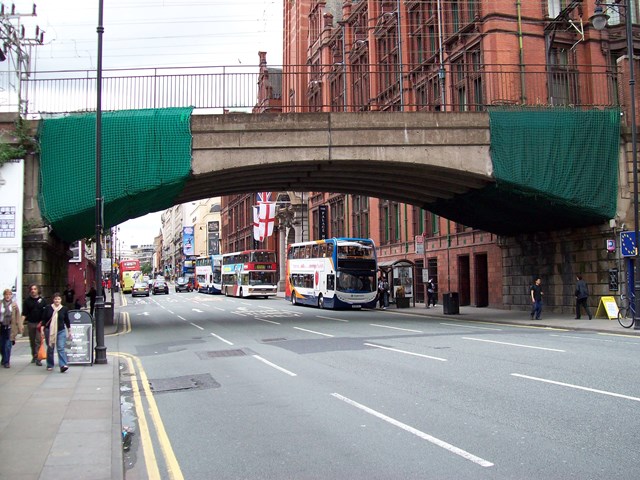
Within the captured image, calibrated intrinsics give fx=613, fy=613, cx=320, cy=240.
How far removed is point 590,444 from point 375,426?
2.46 meters

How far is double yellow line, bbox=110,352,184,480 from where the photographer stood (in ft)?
20.4

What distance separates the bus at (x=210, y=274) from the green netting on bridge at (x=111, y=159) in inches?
1848

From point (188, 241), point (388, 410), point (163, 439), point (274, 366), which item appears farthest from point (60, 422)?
point (188, 241)

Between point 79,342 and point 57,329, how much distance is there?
88 centimetres

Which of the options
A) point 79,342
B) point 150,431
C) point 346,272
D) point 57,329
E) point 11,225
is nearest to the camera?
point 150,431

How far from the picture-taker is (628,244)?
22016mm

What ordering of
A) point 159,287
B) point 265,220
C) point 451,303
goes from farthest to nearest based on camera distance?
point 159,287 → point 265,220 → point 451,303

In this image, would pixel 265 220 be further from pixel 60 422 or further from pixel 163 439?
pixel 163 439

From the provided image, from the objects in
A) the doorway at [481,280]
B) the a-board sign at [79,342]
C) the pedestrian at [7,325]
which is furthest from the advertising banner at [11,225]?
the doorway at [481,280]

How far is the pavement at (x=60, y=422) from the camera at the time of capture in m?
6.01

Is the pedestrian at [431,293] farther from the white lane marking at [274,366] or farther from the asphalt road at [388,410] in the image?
the white lane marking at [274,366]

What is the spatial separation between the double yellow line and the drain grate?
0.58 ft

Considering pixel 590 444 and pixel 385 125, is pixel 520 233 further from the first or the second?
pixel 590 444

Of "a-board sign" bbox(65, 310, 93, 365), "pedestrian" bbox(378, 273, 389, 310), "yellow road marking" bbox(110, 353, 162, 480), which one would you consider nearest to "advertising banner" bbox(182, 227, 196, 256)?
"pedestrian" bbox(378, 273, 389, 310)
